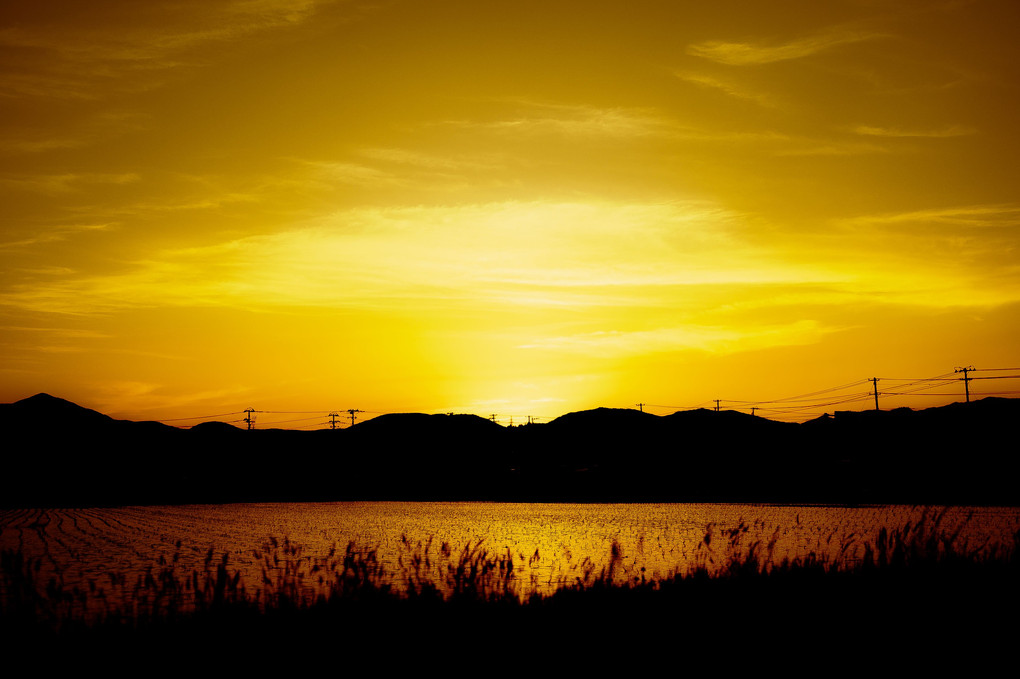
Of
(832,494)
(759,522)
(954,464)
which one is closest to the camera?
(759,522)

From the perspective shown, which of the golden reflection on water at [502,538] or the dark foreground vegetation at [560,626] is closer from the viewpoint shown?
the dark foreground vegetation at [560,626]

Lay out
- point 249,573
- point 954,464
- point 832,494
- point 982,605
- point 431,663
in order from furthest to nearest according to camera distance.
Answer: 1. point 954,464
2. point 832,494
3. point 249,573
4. point 982,605
5. point 431,663

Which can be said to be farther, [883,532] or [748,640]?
[883,532]

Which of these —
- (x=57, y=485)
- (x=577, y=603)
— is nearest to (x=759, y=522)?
(x=577, y=603)

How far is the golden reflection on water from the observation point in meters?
23.2

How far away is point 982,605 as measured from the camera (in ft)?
49.6

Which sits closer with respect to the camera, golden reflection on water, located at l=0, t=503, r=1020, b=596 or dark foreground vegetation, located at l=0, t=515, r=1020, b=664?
dark foreground vegetation, located at l=0, t=515, r=1020, b=664

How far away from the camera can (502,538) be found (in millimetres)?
37156

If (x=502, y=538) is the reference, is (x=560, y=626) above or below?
above

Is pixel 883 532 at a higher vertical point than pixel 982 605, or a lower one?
higher

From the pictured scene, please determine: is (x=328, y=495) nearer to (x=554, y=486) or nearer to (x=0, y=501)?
(x=554, y=486)

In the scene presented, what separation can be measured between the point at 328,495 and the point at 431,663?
8923 cm

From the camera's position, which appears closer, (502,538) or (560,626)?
(560,626)

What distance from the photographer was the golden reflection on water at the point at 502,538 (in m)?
23.2
